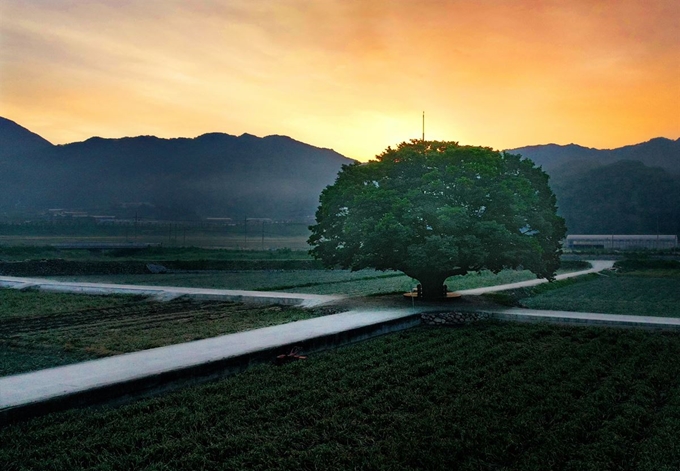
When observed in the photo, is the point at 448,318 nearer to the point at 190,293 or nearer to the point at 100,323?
the point at 100,323

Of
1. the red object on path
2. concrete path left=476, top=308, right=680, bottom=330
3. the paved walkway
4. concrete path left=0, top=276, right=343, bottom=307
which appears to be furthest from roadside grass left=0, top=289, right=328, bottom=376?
concrete path left=476, top=308, right=680, bottom=330

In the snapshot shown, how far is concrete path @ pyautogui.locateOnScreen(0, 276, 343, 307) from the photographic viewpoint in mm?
22688

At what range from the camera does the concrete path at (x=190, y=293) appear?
2269 cm

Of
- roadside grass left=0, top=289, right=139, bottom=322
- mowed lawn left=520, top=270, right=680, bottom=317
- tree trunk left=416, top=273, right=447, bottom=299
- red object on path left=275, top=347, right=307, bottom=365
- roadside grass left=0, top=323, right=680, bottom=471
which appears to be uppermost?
tree trunk left=416, top=273, right=447, bottom=299

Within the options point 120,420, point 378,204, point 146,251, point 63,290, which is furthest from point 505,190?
point 146,251

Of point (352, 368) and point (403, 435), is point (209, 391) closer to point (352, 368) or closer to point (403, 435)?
point (352, 368)

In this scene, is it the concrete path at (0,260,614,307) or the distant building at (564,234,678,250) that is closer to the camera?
the concrete path at (0,260,614,307)

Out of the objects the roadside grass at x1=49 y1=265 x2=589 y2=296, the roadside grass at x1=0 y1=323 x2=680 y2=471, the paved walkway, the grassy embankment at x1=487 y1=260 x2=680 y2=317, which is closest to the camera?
the roadside grass at x1=0 y1=323 x2=680 y2=471

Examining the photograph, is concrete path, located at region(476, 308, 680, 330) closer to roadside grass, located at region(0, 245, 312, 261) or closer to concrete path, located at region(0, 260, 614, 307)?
concrete path, located at region(0, 260, 614, 307)

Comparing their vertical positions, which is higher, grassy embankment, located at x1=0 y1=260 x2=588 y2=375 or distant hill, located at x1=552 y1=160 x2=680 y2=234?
distant hill, located at x1=552 y1=160 x2=680 y2=234

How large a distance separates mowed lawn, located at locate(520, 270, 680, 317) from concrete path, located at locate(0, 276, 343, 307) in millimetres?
8328

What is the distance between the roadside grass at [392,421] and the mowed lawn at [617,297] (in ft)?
31.2

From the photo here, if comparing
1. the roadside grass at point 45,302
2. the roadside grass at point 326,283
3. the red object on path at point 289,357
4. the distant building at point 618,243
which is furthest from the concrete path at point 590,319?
the distant building at point 618,243

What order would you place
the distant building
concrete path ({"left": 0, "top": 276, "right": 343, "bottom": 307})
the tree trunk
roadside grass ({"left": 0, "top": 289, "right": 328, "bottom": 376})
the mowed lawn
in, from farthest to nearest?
the distant building, concrete path ({"left": 0, "top": 276, "right": 343, "bottom": 307}), the mowed lawn, the tree trunk, roadside grass ({"left": 0, "top": 289, "right": 328, "bottom": 376})
